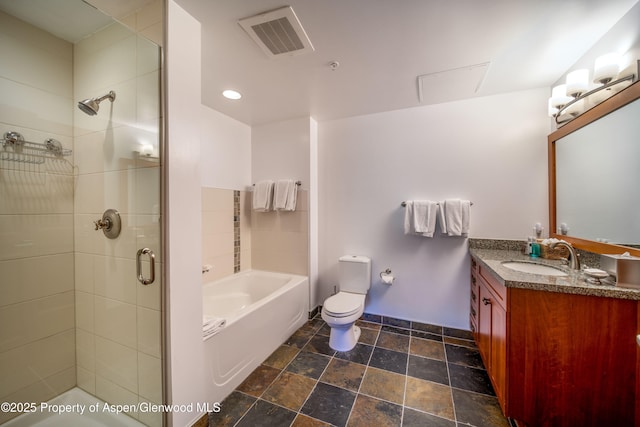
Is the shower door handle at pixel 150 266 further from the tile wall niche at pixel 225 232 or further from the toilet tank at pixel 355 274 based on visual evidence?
the toilet tank at pixel 355 274

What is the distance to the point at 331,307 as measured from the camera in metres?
2.05

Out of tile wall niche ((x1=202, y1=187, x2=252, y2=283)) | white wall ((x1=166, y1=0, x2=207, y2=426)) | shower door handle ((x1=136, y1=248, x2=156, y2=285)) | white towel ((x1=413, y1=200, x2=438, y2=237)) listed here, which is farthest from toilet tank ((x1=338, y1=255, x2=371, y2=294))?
shower door handle ((x1=136, y1=248, x2=156, y2=285))

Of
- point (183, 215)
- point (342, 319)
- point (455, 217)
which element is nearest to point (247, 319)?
point (342, 319)

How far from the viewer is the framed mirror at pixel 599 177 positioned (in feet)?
4.15

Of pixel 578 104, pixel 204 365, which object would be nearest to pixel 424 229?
pixel 578 104

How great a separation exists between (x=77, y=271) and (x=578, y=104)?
3526mm

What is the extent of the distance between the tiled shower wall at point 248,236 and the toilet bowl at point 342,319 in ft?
2.03

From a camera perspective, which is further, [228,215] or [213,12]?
[228,215]

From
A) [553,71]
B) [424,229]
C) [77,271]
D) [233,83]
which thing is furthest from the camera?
[424,229]

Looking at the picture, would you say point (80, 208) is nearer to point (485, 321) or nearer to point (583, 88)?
point (485, 321)

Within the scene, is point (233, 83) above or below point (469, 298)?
above

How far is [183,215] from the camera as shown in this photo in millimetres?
1240

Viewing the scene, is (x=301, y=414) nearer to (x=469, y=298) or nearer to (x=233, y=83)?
(x=469, y=298)

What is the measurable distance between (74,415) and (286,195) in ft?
6.97
